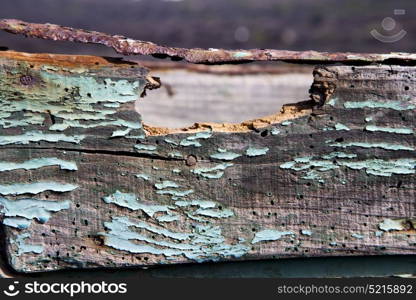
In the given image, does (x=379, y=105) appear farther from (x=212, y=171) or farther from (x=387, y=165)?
(x=212, y=171)

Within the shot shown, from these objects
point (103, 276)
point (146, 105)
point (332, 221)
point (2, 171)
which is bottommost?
point (103, 276)

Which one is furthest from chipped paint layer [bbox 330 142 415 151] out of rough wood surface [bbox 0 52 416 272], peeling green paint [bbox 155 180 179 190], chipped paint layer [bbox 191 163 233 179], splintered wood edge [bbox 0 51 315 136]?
peeling green paint [bbox 155 180 179 190]

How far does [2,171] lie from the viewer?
1.70 m

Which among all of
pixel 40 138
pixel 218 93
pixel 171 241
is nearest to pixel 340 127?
pixel 171 241

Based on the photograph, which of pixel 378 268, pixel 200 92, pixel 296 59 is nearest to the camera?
pixel 296 59

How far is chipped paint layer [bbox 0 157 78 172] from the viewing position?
1.69 m

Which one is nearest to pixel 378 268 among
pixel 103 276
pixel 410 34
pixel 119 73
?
pixel 103 276

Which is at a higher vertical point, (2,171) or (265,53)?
(265,53)

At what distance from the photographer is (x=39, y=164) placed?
169 cm

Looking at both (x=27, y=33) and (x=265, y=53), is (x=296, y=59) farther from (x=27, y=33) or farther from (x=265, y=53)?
(x=27, y=33)

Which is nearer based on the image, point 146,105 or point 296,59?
point 296,59

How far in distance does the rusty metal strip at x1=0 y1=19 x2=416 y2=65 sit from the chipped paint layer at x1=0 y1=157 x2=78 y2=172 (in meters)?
0.29

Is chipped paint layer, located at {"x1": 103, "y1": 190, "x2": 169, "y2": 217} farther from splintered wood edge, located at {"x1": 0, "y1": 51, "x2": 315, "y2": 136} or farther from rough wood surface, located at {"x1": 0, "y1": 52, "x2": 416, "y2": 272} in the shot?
splintered wood edge, located at {"x1": 0, "y1": 51, "x2": 315, "y2": 136}

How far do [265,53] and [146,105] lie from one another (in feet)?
6.04
